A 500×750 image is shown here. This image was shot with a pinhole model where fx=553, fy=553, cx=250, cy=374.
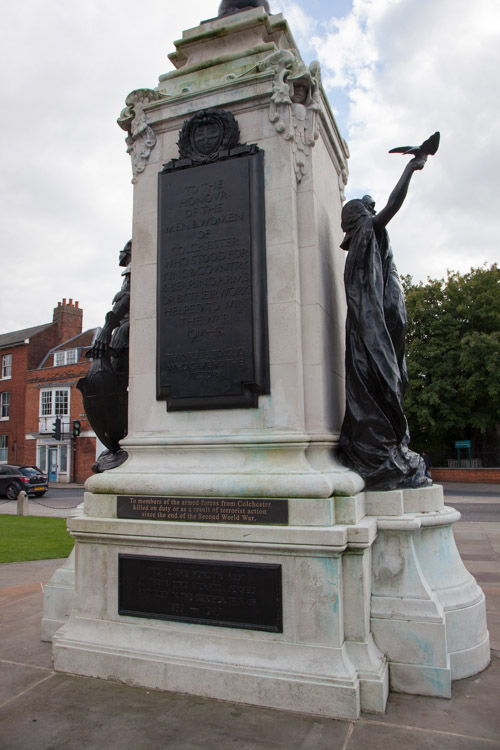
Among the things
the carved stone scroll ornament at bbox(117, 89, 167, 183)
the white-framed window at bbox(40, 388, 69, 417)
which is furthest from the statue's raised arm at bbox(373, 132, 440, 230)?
the white-framed window at bbox(40, 388, 69, 417)

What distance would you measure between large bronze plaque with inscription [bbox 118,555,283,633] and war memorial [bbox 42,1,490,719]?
0.05ft

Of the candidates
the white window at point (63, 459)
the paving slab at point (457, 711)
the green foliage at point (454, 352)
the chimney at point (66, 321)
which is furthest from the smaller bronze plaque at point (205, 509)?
the chimney at point (66, 321)

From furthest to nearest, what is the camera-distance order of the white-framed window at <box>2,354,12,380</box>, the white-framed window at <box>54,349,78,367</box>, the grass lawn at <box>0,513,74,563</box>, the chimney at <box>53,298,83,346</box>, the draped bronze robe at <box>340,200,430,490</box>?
the chimney at <box>53,298,83,346</box>, the white-framed window at <box>2,354,12,380</box>, the white-framed window at <box>54,349,78,367</box>, the grass lawn at <box>0,513,74,563</box>, the draped bronze robe at <box>340,200,430,490</box>

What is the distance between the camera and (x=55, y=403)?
40219mm

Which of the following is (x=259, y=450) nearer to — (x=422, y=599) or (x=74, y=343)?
(x=422, y=599)

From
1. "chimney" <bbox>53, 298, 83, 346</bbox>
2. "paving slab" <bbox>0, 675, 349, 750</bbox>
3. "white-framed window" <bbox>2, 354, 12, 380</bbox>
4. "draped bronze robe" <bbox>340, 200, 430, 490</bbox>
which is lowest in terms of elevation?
"paving slab" <bbox>0, 675, 349, 750</bbox>

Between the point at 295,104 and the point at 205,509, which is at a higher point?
the point at 295,104

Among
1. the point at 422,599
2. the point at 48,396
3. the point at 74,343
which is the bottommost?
the point at 422,599

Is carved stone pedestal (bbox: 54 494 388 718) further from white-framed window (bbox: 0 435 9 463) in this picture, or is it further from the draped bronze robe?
white-framed window (bbox: 0 435 9 463)

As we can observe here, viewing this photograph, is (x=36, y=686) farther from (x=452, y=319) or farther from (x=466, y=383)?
(x=452, y=319)

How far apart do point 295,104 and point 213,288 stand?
184 centimetres

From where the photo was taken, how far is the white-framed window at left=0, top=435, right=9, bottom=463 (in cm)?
4230

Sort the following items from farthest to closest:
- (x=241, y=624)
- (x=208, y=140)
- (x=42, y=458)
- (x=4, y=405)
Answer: (x=4, y=405)
(x=42, y=458)
(x=208, y=140)
(x=241, y=624)

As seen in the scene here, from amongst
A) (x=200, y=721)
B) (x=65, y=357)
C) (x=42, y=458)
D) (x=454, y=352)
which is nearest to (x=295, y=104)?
(x=200, y=721)
